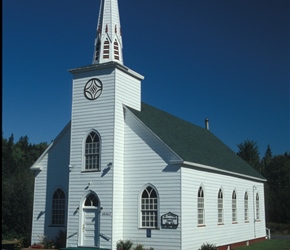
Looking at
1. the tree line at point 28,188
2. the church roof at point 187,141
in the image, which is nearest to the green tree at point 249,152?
the tree line at point 28,188

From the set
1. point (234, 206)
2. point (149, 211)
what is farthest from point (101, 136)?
point (234, 206)

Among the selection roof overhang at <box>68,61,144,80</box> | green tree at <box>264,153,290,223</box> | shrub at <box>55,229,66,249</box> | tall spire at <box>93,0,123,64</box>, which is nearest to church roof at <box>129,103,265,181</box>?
roof overhang at <box>68,61,144,80</box>

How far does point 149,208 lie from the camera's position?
22.7 m

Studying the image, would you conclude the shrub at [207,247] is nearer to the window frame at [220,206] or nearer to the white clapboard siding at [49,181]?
the window frame at [220,206]

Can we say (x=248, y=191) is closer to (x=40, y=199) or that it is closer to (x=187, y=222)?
(x=187, y=222)

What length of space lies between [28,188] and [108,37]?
1805 centimetres

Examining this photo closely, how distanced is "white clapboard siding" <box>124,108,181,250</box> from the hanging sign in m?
0.20

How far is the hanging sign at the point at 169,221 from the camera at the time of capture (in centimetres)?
2170

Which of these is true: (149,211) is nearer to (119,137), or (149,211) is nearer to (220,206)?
(119,137)

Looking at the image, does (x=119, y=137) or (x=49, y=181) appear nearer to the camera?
(x=119, y=137)

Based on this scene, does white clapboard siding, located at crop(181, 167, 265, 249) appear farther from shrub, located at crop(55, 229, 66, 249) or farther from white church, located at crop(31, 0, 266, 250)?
shrub, located at crop(55, 229, 66, 249)

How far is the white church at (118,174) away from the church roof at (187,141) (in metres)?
0.12

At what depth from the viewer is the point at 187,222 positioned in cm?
2238

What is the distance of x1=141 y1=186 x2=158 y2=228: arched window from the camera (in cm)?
2252
